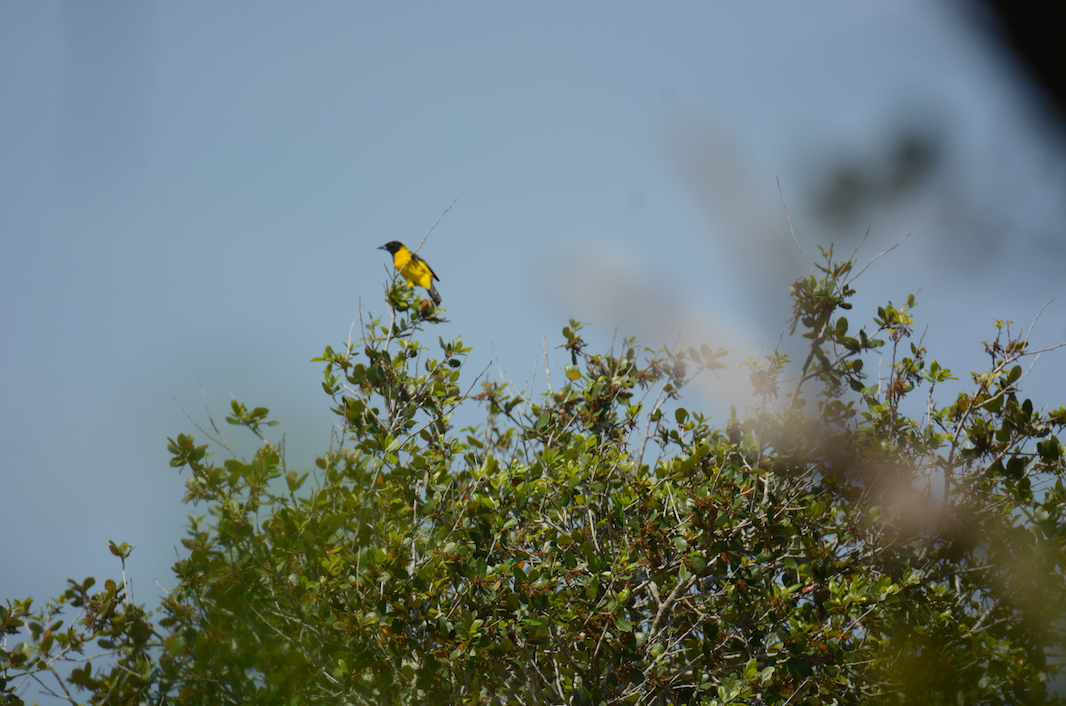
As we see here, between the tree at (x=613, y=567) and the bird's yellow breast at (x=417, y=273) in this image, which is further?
the bird's yellow breast at (x=417, y=273)

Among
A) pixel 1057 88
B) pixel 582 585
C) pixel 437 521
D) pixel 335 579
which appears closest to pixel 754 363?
pixel 582 585

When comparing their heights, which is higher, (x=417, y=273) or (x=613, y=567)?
(x=417, y=273)

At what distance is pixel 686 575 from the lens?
4.22 m

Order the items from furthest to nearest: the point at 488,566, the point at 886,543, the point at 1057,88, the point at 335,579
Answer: the point at 886,543, the point at 488,566, the point at 335,579, the point at 1057,88

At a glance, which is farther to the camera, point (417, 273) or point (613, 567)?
point (417, 273)

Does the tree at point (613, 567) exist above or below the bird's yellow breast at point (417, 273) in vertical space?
below

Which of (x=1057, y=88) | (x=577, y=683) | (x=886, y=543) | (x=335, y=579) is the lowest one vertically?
(x=1057, y=88)

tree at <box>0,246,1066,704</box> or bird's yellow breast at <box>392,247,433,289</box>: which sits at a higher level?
bird's yellow breast at <box>392,247,433,289</box>

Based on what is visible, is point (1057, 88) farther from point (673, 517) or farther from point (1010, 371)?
point (1010, 371)

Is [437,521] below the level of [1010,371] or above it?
below

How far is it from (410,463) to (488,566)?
0.86m

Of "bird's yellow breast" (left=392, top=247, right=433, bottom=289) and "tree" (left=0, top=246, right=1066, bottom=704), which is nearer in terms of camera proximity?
"tree" (left=0, top=246, right=1066, bottom=704)

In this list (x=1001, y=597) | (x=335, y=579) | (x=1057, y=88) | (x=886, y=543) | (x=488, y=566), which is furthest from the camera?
(x=886, y=543)

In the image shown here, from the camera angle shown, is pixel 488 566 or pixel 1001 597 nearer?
pixel 488 566
